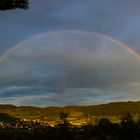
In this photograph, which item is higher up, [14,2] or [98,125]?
[14,2]

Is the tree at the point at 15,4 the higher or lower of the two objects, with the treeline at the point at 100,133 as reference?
higher

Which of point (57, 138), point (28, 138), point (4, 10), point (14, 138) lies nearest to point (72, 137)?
point (57, 138)

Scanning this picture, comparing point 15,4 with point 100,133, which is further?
point 15,4

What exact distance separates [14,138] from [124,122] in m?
7.28

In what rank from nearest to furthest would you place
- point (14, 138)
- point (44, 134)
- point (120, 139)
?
point (120, 139)
point (44, 134)
point (14, 138)

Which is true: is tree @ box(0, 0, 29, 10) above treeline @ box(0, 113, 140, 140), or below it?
above

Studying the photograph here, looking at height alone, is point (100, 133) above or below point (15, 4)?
below

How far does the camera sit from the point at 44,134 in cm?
2394

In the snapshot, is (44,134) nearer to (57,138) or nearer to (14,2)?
(57,138)

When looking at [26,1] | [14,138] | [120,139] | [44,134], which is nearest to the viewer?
[120,139]

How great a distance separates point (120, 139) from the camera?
22328 millimetres

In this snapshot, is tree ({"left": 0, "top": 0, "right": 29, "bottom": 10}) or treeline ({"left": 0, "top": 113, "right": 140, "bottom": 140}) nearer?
treeline ({"left": 0, "top": 113, "right": 140, "bottom": 140})

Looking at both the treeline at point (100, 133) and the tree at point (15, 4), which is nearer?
the treeline at point (100, 133)

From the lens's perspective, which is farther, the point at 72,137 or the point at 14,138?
the point at 14,138
